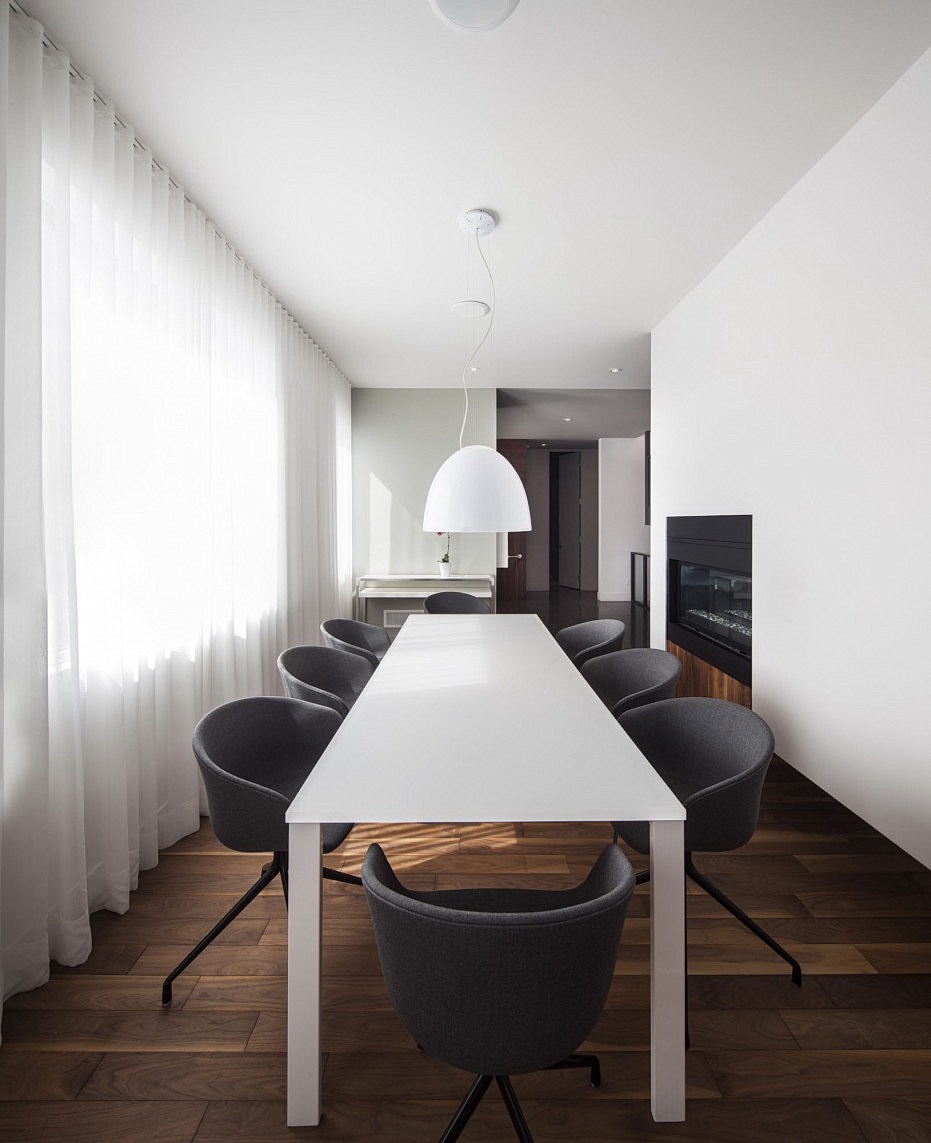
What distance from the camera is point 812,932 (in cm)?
202

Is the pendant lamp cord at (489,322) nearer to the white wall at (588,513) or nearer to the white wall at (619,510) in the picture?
the white wall at (619,510)

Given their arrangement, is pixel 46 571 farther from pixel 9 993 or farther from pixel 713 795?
pixel 713 795

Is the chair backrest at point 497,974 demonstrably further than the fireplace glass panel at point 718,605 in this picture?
No

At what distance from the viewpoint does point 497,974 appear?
99 cm

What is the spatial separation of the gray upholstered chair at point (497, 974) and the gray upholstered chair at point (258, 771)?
662 millimetres

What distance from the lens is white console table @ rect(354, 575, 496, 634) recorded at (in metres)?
6.34

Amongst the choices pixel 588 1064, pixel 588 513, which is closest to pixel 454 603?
pixel 588 1064

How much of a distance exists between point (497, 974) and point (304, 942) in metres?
0.53

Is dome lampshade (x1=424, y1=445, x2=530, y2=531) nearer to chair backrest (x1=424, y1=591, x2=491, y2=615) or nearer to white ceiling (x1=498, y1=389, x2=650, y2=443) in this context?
chair backrest (x1=424, y1=591, x2=491, y2=615)

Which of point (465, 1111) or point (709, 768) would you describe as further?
point (709, 768)

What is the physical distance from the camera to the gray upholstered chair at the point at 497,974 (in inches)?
38.3

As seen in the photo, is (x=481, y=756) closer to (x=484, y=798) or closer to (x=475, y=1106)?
(x=484, y=798)

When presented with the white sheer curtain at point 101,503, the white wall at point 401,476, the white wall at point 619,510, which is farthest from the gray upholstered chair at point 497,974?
the white wall at point 619,510

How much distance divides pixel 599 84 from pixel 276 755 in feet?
7.97
